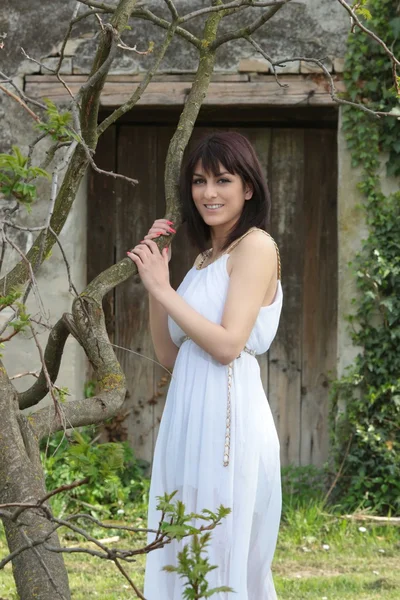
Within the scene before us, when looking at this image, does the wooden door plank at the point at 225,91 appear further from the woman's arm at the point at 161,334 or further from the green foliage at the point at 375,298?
the woman's arm at the point at 161,334

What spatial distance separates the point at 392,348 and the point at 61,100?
7.63ft

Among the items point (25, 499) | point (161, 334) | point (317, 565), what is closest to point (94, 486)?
point (317, 565)

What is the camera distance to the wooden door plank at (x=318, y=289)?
A: 573cm

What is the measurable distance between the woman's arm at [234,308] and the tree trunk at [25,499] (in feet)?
2.22

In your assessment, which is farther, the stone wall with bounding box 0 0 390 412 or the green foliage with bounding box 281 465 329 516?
the green foliage with bounding box 281 465 329 516

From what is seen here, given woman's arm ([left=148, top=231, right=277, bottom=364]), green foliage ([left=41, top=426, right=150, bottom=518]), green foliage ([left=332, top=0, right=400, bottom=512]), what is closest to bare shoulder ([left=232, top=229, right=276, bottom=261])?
woman's arm ([left=148, top=231, right=277, bottom=364])

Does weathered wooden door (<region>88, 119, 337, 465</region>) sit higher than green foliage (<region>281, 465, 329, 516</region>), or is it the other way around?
weathered wooden door (<region>88, 119, 337, 465</region>)

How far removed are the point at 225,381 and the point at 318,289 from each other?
3.15 metres

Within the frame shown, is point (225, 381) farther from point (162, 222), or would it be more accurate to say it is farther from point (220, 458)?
point (162, 222)

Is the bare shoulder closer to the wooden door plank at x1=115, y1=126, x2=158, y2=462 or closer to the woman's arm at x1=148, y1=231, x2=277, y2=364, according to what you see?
the woman's arm at x1=148, y1=231, x2=277, y2=364

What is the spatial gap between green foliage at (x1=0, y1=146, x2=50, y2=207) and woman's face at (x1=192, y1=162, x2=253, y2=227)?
1.21m

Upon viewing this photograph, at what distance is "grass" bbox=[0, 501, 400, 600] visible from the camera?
4055 millimetres

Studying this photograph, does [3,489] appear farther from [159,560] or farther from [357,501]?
[357,501]

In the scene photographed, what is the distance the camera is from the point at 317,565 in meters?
4.48
